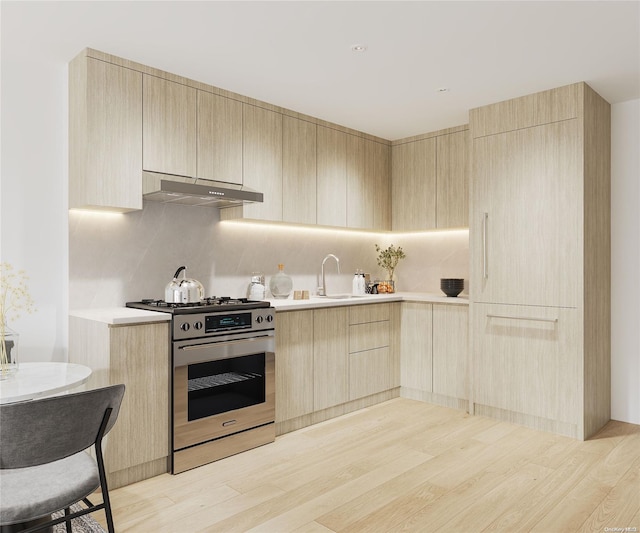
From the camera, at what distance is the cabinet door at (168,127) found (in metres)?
3.12

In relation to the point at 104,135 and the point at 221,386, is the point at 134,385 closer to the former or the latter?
the point at 221,386

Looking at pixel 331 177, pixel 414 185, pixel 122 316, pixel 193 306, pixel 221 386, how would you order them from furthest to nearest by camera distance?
pixel 414 185 → pixel 331 177 → pixel 221 386 → pixel 193 306 → pixel 122 316

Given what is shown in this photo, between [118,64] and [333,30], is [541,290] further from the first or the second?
[118,64]

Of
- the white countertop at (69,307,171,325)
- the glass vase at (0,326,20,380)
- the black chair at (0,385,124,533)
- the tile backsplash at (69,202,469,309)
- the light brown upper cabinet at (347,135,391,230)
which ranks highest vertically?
the light brown upper cabinet at (347,135,391,230)

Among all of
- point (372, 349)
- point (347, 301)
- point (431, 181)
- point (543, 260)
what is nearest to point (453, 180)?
point (431, 181)

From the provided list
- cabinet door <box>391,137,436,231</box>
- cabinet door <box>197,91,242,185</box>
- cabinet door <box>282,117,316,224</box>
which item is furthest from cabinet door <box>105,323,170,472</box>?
cabinet door <box>391,137,436,231</box>

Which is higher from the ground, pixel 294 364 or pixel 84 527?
pixel 294 364

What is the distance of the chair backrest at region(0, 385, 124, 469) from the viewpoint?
157 cm

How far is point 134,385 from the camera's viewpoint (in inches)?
107

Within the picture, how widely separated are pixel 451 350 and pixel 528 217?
1.24 metres

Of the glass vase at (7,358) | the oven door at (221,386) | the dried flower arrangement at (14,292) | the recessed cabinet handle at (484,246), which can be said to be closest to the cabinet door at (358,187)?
the recessed cabinet handle at (484,246)

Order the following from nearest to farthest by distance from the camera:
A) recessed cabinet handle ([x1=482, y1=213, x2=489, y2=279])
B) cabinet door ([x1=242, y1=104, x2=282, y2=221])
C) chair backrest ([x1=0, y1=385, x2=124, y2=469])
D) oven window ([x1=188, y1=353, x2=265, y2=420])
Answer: chair backrest ([x1=0, y1=385, x2=124, y2=469])
oven window ([x1=188, y1=353, x2=265, y2=420])
cabinet door ([x1=242, y1=104, x2=282, y2=221])
recessed cabinet handle ([x1=482, y1=213, x2=489, y2=279])

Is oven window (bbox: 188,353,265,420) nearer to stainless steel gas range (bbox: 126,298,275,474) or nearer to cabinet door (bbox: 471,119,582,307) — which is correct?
stainless steel gas range (bbox: 126,298,275,474)

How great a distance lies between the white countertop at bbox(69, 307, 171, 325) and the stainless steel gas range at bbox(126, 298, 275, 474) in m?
0.07
